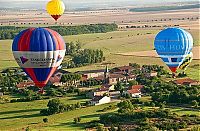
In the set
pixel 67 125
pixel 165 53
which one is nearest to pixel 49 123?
pixel 67 125

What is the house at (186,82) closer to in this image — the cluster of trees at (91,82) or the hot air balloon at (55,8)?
the cluster of trees at (91,82)

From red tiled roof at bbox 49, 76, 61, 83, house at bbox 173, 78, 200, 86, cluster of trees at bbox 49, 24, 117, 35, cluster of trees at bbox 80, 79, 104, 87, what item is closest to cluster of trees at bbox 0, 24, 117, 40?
cluster of trees at bbox 49, 24, 117, 35

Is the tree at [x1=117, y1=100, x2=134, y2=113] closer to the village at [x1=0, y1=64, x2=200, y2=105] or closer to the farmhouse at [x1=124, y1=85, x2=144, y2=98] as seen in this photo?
the village at [x1=0, y1=64, x2=200, y2=105]

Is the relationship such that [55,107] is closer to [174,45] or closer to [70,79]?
[174,45]

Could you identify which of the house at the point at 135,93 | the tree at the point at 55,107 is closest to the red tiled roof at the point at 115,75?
the house at the point at 135,93

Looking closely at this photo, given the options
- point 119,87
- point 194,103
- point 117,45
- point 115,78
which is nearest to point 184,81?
point 119,87
